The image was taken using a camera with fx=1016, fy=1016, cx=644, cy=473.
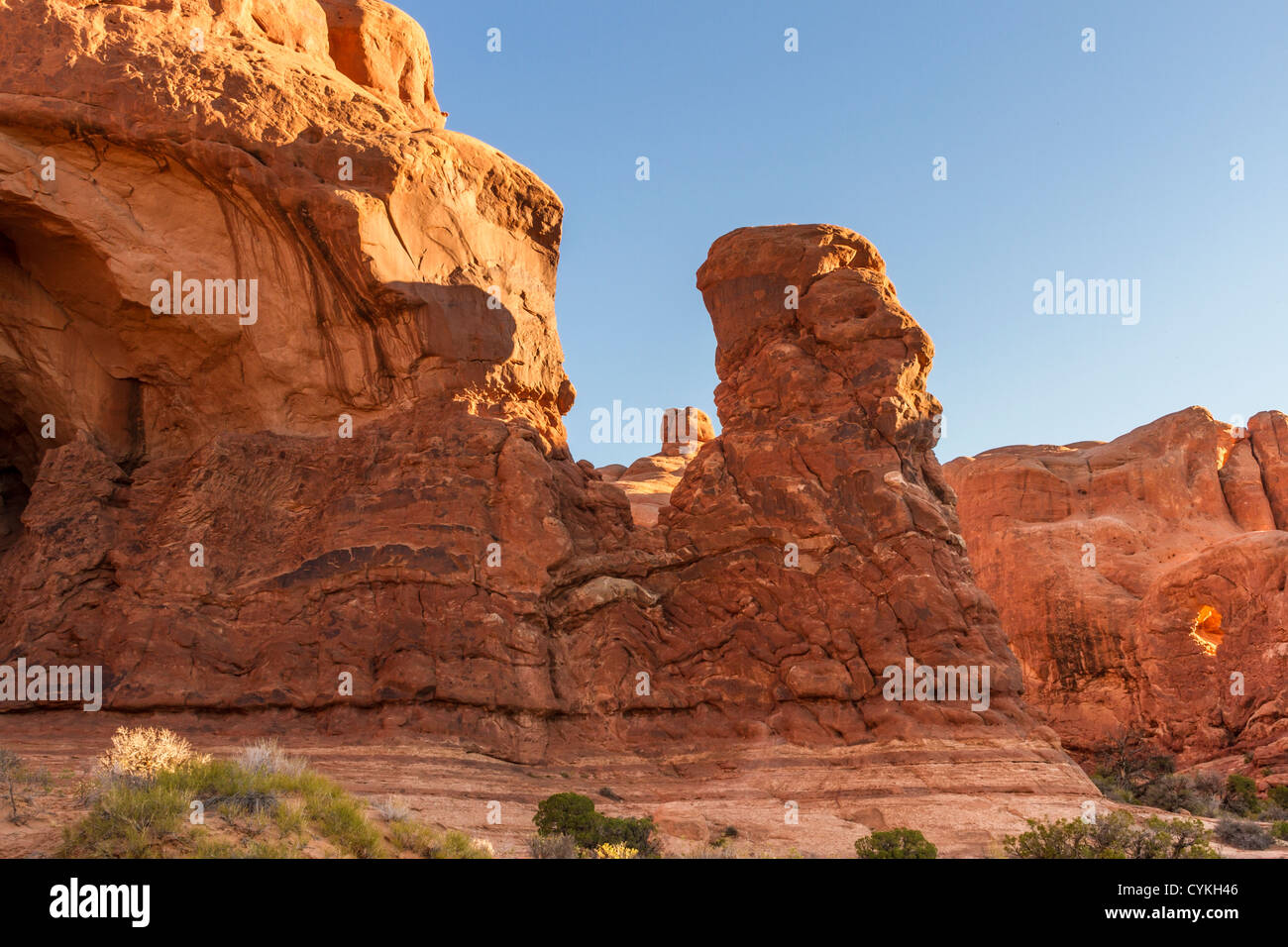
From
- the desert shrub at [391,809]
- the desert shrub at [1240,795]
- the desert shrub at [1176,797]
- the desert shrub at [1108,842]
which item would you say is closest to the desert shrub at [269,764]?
the desert shrub at [391,809]

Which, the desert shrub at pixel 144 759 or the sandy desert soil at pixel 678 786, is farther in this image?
the sandy desert soil at pixel 678 786

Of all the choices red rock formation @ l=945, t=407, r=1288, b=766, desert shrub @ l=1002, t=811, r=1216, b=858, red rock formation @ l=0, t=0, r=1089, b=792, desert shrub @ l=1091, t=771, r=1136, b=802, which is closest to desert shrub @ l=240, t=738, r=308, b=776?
red rock formation @ l=0, t=0, r=1089, b=792

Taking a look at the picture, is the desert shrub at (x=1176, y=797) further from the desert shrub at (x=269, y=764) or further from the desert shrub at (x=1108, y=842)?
the desert shrub at (x=269, y=764)

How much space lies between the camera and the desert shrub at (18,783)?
1177cm

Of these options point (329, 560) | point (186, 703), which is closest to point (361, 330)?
point (329, 560)

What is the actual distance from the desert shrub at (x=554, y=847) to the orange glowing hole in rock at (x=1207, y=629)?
30.0m

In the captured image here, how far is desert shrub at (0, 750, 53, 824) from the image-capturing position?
11773 mm

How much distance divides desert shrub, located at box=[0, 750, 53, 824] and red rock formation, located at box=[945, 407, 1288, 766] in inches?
1265

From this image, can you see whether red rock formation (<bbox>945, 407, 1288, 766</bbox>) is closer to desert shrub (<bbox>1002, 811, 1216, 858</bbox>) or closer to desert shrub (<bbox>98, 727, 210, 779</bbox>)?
desert shrub (<bbox>1002, 811, 1216, 858</bbox>)

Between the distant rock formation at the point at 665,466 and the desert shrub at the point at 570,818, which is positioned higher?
the distant rock formation at the point at 665,466

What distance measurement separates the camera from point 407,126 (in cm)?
2489

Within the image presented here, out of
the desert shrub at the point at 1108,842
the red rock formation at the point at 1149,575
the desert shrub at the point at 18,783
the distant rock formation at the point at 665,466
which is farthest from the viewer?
the distant rock formation at the point at 665,466

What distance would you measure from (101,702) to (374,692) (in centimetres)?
499
